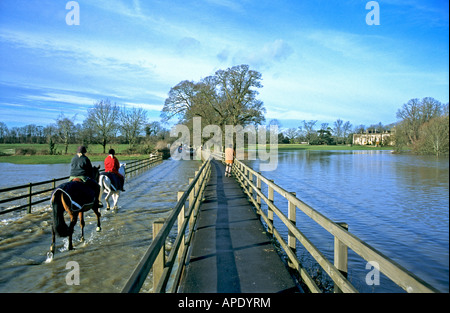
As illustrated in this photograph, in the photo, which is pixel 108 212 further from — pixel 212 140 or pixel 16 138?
pixel 212 140

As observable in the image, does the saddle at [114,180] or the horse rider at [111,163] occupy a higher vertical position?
the horse rider at [111,163]

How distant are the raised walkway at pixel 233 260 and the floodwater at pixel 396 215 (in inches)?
45.4

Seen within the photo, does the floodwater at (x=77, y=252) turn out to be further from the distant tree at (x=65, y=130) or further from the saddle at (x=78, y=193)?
the distant tree at (x=65, y=130)

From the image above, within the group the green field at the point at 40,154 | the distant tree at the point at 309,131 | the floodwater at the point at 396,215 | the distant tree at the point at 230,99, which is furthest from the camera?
the distant tree at the point at 309,131

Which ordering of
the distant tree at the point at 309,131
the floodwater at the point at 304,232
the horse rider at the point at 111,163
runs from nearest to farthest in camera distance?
the floodwater at the point at 304,232 < the horse rider at the point at 111,163 < the distant tree at the point at 309,131

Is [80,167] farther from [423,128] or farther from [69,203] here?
[423,128]

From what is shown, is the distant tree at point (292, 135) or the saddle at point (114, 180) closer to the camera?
the saddle at point (114, 180)

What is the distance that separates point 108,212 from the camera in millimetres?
11102

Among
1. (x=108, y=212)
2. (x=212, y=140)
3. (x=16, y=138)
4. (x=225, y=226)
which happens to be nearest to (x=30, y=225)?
(x=108, y=212)

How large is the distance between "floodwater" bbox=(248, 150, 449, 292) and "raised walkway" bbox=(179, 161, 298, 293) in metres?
1.15

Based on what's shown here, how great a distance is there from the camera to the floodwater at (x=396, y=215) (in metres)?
1.45

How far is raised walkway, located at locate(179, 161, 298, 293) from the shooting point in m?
3.95

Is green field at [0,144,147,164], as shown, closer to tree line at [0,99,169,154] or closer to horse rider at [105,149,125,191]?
tree line at [0,99,169,154]

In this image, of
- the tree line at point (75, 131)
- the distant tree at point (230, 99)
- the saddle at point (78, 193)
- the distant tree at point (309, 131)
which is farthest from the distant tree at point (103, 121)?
the distant tree at point (309, 131)
